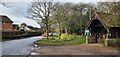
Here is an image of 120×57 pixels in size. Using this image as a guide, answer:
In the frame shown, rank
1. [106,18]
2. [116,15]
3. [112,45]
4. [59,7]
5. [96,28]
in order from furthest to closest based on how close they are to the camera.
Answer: [59,7] < [96,28] < [106,18] < [112,45] < [116,15]

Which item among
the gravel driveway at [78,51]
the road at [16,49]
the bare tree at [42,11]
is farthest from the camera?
the bare tree at [42,11]

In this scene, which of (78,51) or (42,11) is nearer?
(78,51)

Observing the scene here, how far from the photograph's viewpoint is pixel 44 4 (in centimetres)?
4572

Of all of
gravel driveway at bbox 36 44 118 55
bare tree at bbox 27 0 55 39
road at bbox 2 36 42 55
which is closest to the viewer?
gravel driveway at bbox 36 44 118 55

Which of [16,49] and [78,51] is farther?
[16,49]

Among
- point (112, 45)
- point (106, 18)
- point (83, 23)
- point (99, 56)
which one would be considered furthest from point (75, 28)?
point (99, 56)

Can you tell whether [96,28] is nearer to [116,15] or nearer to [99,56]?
[116,15]

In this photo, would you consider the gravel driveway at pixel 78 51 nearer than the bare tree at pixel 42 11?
Yes

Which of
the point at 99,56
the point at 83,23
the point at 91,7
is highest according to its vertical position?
the point at 91,7

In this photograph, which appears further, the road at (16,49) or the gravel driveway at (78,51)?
the road at (16,49)

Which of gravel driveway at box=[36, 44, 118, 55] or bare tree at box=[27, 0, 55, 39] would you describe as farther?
bare tree at box=[27, 0, 55, 39]

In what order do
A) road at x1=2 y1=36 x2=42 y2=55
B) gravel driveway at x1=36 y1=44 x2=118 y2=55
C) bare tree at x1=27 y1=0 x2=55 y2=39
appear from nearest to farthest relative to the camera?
gravel driveway at x1=36 y1=44 x2=118 y2=55 → road at x1=2 y1=36 x2=42 y2=55 → bare tree at x1=27 y1=0 x2=55 y2=39

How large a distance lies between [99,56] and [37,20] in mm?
32304

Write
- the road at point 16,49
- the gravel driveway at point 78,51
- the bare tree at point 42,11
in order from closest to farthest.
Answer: the gravel driveway at point 78,51 → the road at point 16,49 → the bare tree at point 42,11
